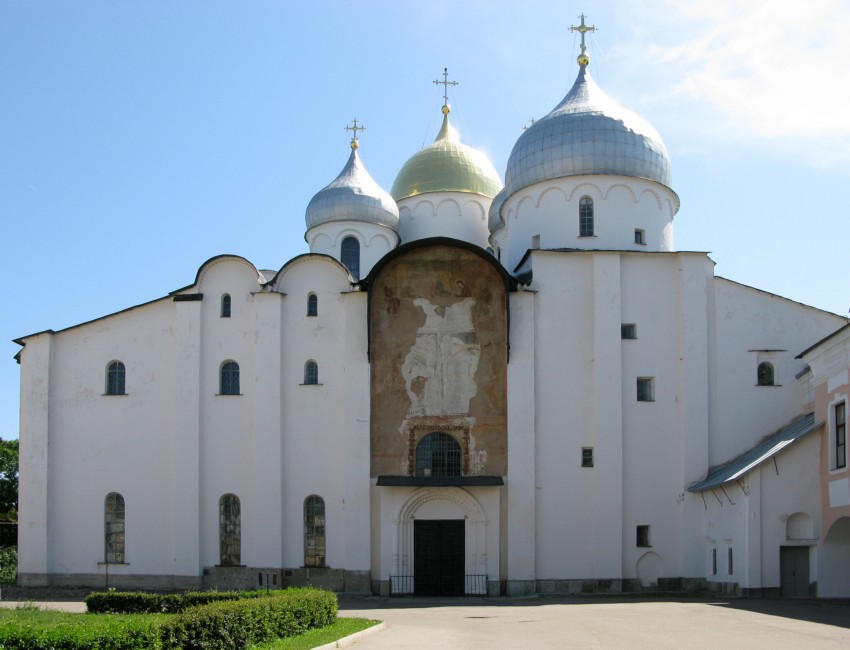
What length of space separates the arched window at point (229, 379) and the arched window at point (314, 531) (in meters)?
3.87

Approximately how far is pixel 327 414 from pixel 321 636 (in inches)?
522

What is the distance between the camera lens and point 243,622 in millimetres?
13789

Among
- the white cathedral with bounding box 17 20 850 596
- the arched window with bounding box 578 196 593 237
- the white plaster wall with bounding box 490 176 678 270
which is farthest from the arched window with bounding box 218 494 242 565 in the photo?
the arched window with bounding box 578 196 593 237

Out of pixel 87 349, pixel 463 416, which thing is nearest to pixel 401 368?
pixel 463 416

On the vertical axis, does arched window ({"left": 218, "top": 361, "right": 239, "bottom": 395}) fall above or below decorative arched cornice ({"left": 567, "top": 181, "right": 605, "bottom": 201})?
below

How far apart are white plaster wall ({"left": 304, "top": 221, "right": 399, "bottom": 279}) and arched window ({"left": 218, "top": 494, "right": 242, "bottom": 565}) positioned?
33.0 ft

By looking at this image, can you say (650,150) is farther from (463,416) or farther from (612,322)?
(463,416)

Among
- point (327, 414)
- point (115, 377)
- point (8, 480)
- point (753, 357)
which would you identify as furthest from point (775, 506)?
point (8, 480)

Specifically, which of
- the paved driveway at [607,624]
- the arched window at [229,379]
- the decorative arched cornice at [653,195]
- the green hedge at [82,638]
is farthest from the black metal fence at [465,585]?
the green hedge at [82,638]

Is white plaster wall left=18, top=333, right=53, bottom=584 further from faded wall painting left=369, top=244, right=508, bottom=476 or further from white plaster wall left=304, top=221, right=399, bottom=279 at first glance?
white plaster wall left=304, top=221, right=399, bottom=279

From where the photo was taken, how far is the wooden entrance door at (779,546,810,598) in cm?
2392

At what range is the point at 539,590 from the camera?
87.5ft

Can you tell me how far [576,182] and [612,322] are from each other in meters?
4.86

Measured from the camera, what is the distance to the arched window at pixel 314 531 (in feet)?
89.9
